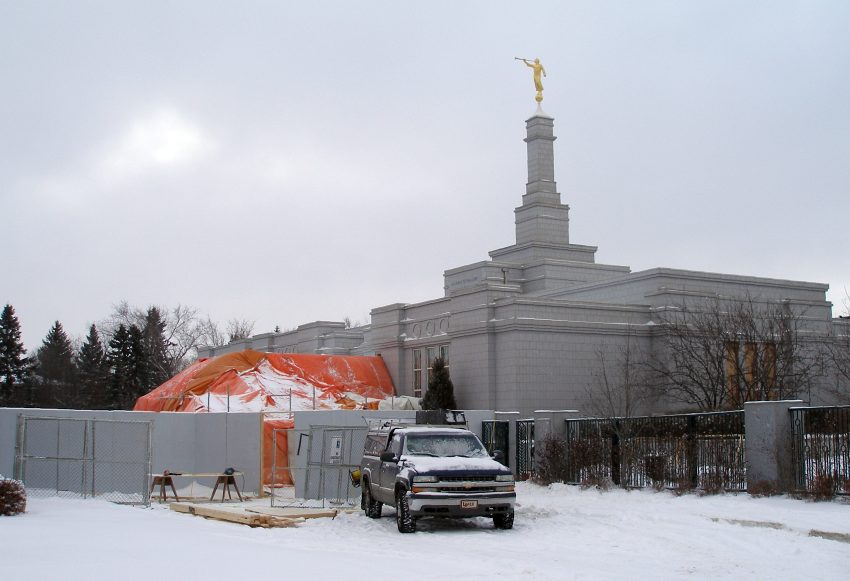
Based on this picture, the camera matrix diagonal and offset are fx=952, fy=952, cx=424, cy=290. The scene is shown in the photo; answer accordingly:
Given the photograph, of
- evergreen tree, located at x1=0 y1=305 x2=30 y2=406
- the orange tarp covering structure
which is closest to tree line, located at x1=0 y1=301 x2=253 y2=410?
evergreen tree, located at x1=0 y1=305 x2=30 y2=406

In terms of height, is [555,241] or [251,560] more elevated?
[555,241]

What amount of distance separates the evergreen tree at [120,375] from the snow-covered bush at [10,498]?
1936 inches

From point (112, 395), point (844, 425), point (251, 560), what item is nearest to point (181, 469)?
point (251, 560)

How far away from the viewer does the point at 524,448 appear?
26703mm

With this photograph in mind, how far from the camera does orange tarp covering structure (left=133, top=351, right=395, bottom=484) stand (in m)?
32.6

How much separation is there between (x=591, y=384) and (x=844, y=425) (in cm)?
1671

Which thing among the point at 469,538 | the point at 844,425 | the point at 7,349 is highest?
the point at 7,349

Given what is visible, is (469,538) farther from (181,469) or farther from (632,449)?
(181,469)

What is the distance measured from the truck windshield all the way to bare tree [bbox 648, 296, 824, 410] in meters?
16.8

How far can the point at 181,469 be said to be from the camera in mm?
26656

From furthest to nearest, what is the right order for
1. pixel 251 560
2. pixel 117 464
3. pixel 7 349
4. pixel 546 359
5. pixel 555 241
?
pixel 7 349
pixel 555 241
pixel 546 359
pixel 117 464
pixel 251 560

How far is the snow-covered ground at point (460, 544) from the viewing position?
11.9 m

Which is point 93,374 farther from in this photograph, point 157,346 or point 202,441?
point 202,441

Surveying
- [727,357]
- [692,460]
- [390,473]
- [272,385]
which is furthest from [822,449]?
[272,385]
